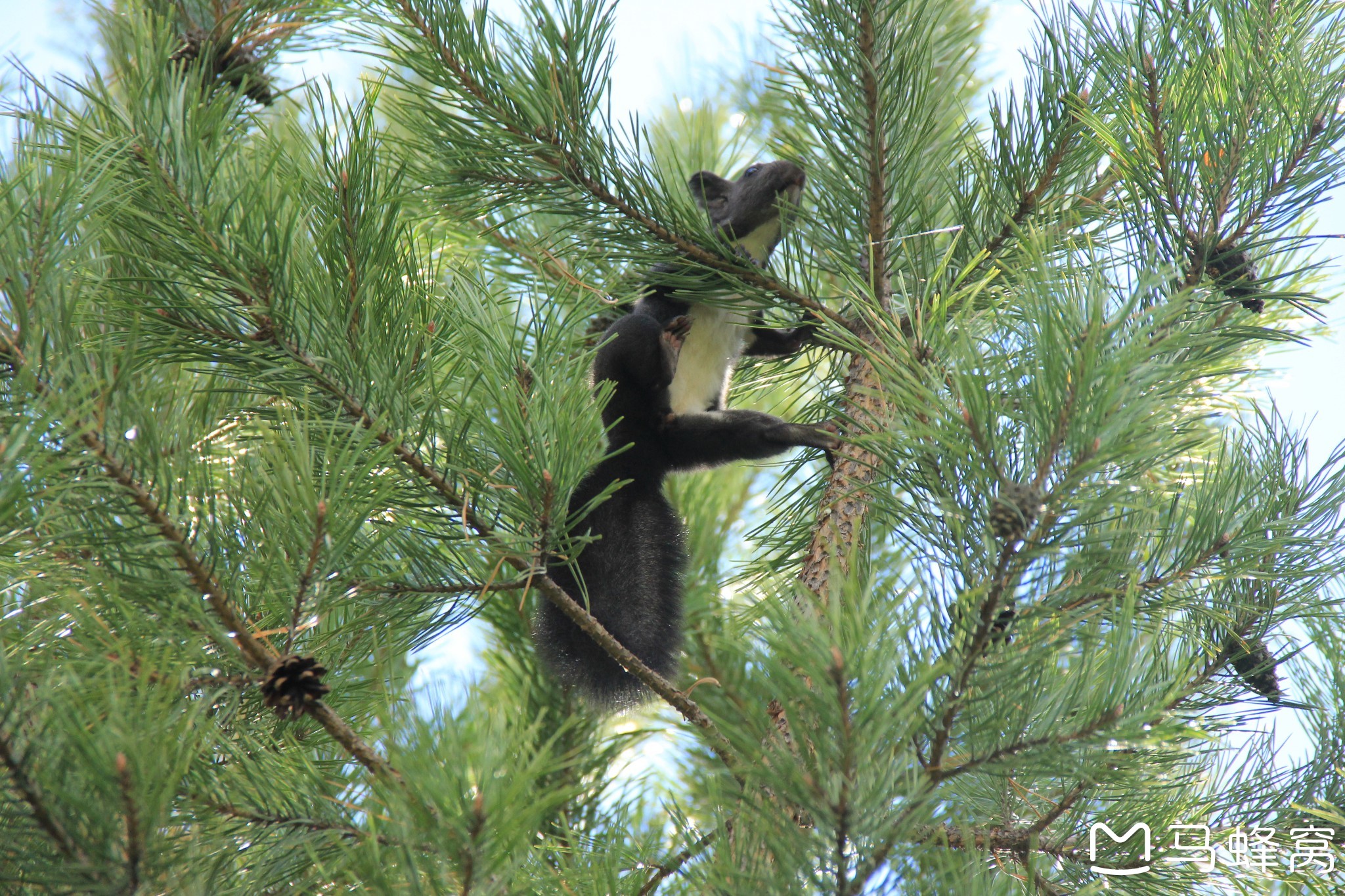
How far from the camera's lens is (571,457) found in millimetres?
1144

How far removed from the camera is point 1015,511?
2.87 feet

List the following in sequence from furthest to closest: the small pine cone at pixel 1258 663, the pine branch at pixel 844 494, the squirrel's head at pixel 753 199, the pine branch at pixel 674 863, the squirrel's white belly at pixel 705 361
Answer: the squirrel's white belly at pixel 705 361 < the squirrel's head at pixel 753 199 < the pine branch at pixel 844 494 < the small pine cone at pixel 1258 663 < the pine branch at pixel 674 863

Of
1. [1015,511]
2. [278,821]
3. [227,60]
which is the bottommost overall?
[278,821]

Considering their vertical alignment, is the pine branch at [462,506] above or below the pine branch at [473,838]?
above

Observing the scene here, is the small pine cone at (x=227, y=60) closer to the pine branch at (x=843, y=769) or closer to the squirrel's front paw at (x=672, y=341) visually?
the squirrel's front paw at (x=672, y=341)

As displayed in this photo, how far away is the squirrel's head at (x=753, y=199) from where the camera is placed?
2086 millimetres

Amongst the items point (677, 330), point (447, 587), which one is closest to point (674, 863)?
point (447, 587)

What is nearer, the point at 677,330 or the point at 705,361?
the point at 677,330

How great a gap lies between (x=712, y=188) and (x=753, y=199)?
30cm

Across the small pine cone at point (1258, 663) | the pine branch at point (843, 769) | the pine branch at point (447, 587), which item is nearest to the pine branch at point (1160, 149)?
the small pine cone at point (1258, 663)

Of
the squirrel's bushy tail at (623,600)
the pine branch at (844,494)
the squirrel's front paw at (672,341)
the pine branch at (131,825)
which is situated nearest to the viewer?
the pine branch at (131,825)

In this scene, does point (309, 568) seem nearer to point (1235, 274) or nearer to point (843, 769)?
point (843, 769)

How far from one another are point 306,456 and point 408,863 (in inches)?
15.0

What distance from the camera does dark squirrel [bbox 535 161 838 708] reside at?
1.77m
